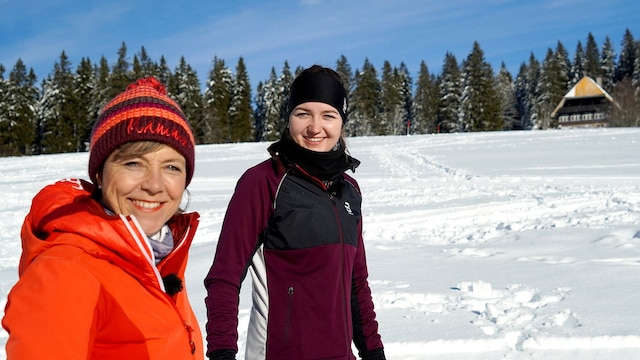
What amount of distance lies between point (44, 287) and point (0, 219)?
9.60 metres

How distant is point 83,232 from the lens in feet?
3.84

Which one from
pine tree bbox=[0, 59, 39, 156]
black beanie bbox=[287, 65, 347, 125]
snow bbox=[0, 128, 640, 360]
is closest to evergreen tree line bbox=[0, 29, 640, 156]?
pine tree bbox=[0, 59, 39, 156]

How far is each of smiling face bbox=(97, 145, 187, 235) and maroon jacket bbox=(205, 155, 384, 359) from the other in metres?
0.38

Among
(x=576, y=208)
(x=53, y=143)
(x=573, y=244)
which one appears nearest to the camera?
(x=573, y=244)

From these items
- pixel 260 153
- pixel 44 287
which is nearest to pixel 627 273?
pixel 44 287

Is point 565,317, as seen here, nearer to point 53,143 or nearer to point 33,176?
point 33,176

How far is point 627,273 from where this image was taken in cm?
426

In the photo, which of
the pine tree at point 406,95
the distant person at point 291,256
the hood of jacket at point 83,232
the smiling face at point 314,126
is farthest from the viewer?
the pine tree at point 406,95

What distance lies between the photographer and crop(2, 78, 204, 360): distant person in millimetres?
1019

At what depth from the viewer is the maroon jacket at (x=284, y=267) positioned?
178cm

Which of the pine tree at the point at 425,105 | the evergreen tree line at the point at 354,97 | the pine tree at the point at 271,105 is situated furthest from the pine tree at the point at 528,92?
the pine tree at the point at 271,105

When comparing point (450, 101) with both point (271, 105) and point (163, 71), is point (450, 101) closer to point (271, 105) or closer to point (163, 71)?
point (271, 105)

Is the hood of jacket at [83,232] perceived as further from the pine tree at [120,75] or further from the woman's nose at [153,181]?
the pine tree at [120,75]

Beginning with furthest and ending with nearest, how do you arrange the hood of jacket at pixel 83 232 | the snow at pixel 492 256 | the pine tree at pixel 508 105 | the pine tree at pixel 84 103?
the pine tree at pixel 508 105 → the pine tree at pixel 84 103 → the snow at pixel 492 256 → the hood of jacket at pixel 83 232
